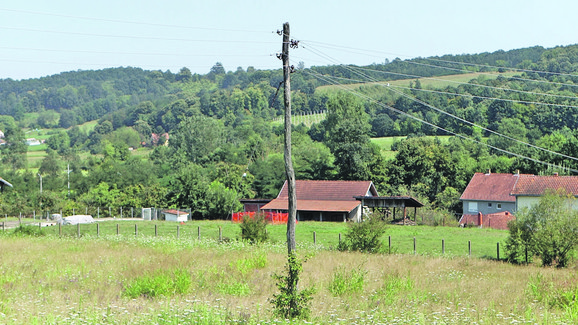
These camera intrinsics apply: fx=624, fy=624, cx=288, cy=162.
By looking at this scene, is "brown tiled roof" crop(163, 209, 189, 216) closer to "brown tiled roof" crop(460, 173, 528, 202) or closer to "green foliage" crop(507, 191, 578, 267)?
"brown tiled roof" crop(460, 173, 528, 202)

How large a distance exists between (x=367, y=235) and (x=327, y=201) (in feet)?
108

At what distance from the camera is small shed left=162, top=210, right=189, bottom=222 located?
59156 mm

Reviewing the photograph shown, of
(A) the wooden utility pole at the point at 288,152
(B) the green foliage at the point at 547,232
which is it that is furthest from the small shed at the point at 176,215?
(A) the wooden utility pole at the point at 288,152

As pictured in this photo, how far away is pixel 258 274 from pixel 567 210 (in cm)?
1420

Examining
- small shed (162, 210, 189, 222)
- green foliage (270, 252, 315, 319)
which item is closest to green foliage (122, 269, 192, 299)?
green foliage (270, 252, 315, 319)

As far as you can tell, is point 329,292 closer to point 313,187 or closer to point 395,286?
point 395,286

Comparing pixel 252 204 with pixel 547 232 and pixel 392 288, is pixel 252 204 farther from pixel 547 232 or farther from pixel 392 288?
pixel 392 288

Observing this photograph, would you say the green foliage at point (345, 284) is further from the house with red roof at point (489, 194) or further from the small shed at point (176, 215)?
the house with red roof at point (489, 194)

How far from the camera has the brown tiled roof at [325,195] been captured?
59.2 meters

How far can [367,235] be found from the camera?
2902cm

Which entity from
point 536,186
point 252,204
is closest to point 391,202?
point 536,186

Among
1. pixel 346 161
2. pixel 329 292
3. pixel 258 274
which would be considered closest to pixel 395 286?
pixel 329 292

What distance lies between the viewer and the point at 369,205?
5406 centimetres

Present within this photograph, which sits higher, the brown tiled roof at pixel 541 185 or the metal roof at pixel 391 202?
the brown tiled roof at pixel 541 185
